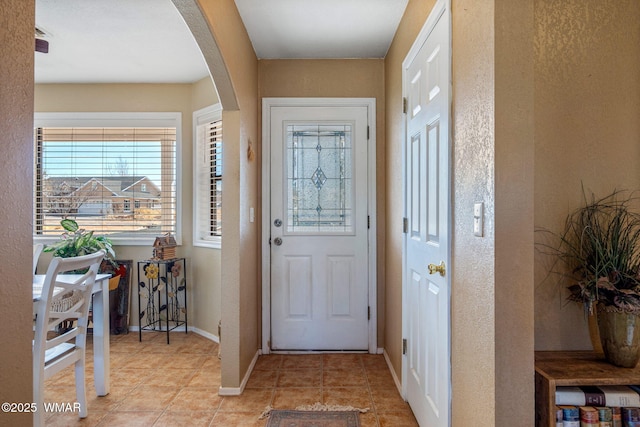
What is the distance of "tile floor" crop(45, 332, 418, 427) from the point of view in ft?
6.87

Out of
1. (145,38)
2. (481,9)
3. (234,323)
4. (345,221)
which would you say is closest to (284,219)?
(345,221)

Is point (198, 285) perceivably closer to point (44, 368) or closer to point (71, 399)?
point (71, 399)

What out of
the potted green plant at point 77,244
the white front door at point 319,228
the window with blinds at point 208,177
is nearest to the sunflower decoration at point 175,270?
the window with blinds at point 208,177

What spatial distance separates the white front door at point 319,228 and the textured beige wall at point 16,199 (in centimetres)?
237

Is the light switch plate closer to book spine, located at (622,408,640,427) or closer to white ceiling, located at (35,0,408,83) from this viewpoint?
book spine, located at (622,408,640,427)

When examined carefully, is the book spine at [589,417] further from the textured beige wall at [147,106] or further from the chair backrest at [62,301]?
the textured beige wall at [147,106]

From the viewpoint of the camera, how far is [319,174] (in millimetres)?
3092

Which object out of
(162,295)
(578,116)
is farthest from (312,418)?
(162,295)

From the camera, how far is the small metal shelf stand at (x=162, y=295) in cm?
347

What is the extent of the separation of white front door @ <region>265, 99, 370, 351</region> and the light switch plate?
1837 mm

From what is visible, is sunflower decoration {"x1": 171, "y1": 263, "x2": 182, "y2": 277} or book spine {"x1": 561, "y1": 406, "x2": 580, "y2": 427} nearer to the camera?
book spine {"x1": 561, "y1": 406, "x2": 580, "y2": 427}

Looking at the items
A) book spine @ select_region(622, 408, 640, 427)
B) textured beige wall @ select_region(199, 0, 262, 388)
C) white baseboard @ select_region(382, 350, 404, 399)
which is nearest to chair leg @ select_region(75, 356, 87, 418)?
textured beige wall @ select_region(199, 0, 262, 388)

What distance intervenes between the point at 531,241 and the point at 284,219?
2.21m

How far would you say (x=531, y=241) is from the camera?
1.08 metres
